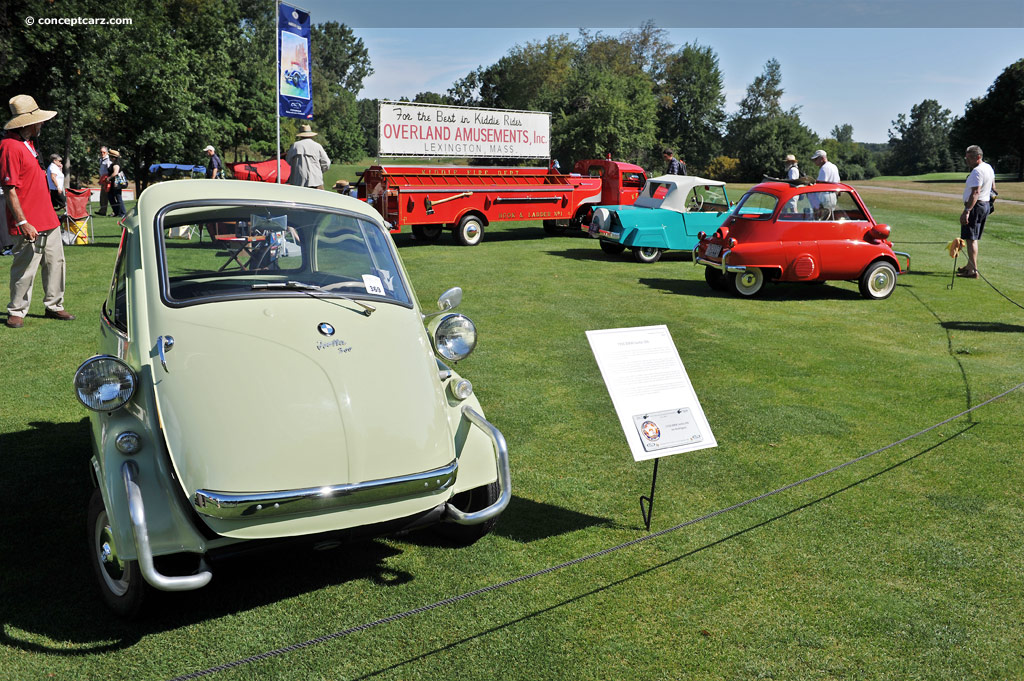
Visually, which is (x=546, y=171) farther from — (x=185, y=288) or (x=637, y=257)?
(x=185, y=288)

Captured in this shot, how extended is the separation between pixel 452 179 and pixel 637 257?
4.86 meters

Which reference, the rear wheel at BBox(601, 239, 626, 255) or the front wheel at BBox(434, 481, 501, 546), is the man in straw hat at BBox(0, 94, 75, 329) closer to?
the front wheel at BBox(434, 481, 501, 546)

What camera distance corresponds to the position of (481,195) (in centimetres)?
1703

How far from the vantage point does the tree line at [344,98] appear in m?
22.5

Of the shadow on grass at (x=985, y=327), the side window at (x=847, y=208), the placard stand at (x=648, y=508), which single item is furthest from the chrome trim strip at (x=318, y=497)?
the side window at (x=847, y=208)

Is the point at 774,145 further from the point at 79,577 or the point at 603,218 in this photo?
the point at 79,577

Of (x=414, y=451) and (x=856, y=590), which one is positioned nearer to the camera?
(x=414, y=451)

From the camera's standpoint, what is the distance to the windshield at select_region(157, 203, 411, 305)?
3.88m

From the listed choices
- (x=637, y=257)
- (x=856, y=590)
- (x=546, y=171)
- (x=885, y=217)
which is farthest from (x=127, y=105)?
(x=856, y=590)

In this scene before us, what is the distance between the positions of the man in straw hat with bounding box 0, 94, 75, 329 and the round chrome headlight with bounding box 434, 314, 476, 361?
536 cm

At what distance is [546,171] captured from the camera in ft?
66.7

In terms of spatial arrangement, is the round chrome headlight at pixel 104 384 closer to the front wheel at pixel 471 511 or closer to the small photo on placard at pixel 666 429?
the front wheel at pixel 471 511

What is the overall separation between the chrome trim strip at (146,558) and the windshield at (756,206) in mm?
9954

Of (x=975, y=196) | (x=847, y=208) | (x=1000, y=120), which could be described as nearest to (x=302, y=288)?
(x=847, y=208)
